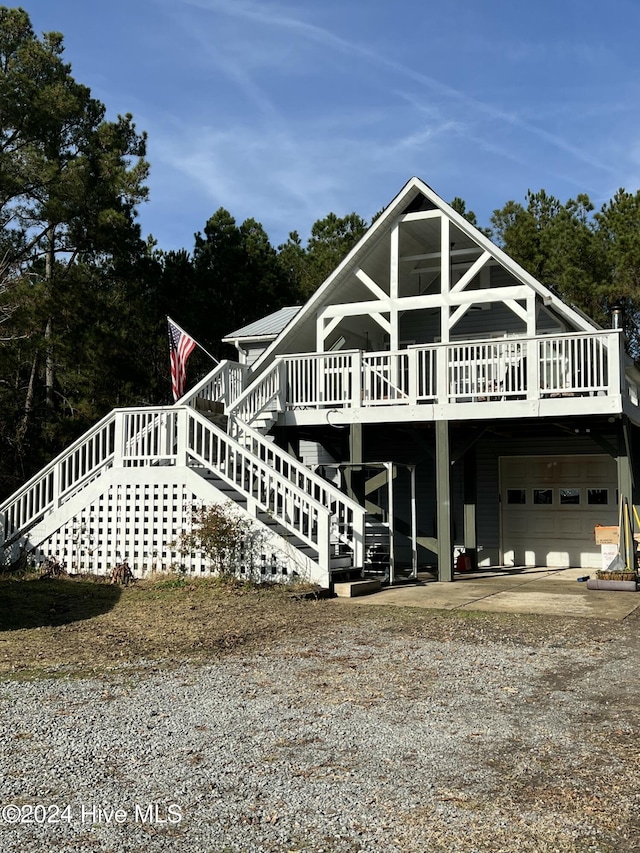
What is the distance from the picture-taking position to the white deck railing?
44.8 ft

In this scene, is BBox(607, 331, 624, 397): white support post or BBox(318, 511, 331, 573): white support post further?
BBox(607, 331, 624, 397): white support post

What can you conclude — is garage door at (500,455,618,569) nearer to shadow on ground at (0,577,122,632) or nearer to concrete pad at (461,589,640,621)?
concrete pad at (461,589,640,621)

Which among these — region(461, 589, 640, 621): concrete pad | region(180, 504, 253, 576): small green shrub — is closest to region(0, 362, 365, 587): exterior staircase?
region(180, 504, 253, 576): small green shrub

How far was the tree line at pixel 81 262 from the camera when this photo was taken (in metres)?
23.9

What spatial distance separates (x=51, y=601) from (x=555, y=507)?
11049 mm

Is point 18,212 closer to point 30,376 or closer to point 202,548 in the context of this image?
point 30,376

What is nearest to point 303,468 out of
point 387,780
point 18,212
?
point 387,780

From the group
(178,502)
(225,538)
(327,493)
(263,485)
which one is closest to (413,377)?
(327,493)

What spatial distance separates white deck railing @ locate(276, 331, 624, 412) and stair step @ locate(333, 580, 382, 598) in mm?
3668

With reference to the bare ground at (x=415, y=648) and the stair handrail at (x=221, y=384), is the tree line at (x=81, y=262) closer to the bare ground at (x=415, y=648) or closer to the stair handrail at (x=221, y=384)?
the stair handrail at (x=221, y=384)

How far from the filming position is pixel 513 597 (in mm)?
12180

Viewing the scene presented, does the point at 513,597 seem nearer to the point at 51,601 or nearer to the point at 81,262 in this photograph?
the point at 51,601

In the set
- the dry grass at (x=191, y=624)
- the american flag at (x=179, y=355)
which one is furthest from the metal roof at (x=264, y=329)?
the dry grass at (x=191, y=624)

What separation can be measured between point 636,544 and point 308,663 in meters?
8.14
